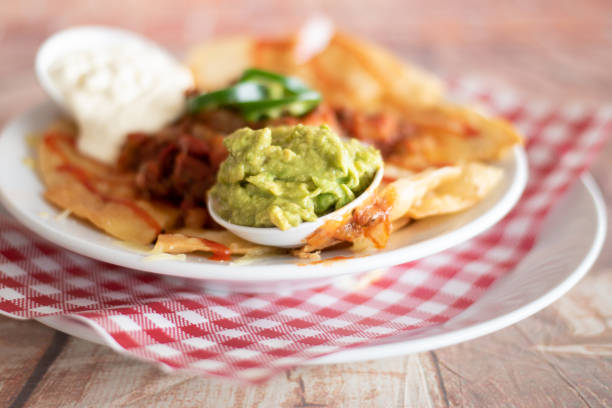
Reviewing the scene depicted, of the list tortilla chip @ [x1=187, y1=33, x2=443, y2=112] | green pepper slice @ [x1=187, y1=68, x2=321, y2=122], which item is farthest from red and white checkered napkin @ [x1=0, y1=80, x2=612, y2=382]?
tortilla chip @ [x1=187, y1=33, x2=443, y2=112]

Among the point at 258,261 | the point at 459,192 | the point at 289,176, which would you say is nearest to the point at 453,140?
the point at 459,192

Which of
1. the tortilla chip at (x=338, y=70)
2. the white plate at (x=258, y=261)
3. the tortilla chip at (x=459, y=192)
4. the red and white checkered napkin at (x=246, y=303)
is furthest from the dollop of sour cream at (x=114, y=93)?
the tortilla chip at (x=459, y=192)

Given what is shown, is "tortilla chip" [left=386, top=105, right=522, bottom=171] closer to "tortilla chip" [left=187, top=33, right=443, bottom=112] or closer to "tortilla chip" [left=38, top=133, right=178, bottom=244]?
"tortilla chip" [left=187, top=33, right=443, bottom=112]

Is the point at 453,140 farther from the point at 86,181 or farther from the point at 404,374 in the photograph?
the point at 86,181

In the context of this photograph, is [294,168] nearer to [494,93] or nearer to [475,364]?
[475,364]

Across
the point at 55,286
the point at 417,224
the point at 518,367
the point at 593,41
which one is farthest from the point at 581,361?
the point at 593,41

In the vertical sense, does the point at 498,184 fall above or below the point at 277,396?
above
